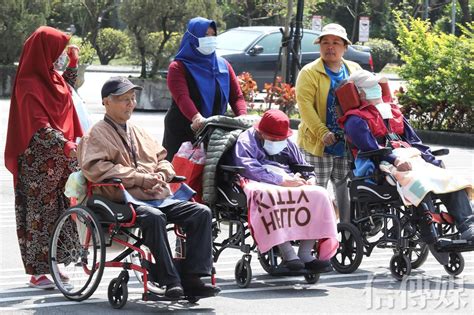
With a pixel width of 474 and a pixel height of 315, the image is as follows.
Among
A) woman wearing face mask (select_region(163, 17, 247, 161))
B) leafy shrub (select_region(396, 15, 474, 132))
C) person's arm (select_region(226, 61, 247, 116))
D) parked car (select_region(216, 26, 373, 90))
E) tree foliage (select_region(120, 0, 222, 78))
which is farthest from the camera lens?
parked car (select_region(216, 26, 373, 90))

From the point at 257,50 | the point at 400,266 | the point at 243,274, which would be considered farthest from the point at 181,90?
the point at 257,50

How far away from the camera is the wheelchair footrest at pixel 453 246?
934 cm

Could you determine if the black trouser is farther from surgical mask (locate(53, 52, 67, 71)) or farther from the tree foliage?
the tree foliage

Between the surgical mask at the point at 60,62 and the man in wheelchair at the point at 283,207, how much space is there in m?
1.48

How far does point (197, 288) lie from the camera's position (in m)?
8.30

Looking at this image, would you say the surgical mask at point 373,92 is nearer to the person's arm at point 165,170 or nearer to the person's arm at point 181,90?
the person's arm at point 181,90

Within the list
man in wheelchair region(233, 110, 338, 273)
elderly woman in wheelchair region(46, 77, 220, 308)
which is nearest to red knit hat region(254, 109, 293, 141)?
man in wheelchair region(233, 110, 338, 273)

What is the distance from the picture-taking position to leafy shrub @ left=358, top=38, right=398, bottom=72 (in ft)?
158

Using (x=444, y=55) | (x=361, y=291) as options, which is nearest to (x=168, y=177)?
(x=361, y=291)

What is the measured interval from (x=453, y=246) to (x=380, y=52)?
39479 mm

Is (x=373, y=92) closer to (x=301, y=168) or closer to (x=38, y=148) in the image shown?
(x=301, y=168)

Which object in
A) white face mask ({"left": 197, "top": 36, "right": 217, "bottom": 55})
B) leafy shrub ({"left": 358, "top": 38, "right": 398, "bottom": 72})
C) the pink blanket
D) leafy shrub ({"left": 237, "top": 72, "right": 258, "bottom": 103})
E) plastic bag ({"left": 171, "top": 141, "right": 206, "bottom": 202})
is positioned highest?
white face mask ({"left": 197, "top": 36, "right": 217, "bottom": 55})

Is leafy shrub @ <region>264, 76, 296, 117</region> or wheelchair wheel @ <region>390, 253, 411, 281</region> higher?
wheelchair wheel @ <region>390, 253, 411, 281</region>

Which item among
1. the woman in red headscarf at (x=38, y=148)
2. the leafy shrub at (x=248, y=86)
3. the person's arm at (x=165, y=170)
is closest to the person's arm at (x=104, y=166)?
the person's arm at (x=165, y=170)
